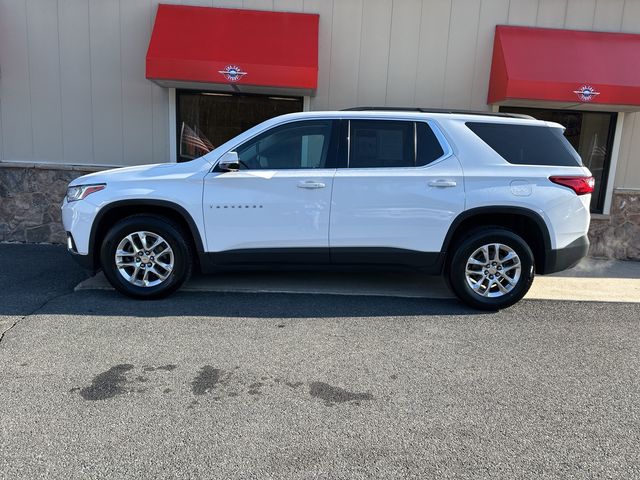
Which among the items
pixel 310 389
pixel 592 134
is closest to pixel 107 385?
pixel 310 389

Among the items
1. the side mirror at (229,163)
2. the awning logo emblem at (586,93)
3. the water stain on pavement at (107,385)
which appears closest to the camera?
the water stain on pavement at (107,385)

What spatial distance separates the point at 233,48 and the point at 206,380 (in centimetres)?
521

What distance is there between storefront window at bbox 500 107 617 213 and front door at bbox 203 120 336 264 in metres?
4.72

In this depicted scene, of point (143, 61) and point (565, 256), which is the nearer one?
point (565, 256)

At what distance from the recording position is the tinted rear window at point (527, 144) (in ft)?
16.7

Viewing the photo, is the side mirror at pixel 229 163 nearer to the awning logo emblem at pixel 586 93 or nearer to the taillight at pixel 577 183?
the taillight at pixel 577 183

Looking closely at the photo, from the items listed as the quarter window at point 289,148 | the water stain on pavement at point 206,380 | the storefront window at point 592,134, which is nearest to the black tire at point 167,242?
the quarter window at point 289,148

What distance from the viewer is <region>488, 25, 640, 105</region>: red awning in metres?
7.11

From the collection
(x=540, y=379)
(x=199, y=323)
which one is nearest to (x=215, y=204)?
(x=199, y=323)

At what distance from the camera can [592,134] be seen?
27.6 feet

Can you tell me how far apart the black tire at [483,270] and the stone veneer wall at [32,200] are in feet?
19.4

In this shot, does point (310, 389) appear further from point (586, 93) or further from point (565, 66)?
point (565, 66)

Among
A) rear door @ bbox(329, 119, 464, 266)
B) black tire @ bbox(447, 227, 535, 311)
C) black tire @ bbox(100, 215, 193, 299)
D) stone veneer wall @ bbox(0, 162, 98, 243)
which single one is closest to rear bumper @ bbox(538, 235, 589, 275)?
black tire @ bbox(447, 227, 535, 311)

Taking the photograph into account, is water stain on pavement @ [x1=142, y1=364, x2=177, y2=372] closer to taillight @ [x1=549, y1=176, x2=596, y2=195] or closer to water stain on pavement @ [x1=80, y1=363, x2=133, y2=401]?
water stain on pavement @ [x1=80, y1=363, x2=133, y2=401]
